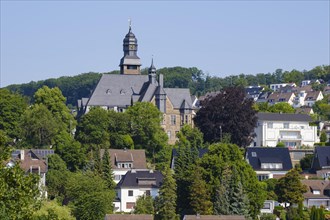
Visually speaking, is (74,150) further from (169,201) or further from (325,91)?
(325,91)

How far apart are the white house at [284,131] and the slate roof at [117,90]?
12534mm

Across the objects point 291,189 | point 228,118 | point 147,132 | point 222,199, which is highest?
point 228,118

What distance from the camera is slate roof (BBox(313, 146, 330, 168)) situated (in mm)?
75250

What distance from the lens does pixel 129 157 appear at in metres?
72.2

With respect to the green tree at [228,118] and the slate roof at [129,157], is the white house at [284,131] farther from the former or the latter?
the slate roof at [129,157]

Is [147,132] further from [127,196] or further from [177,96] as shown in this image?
[177,96]

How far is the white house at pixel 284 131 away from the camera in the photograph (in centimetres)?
8869

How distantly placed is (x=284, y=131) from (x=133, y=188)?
89.9 ft

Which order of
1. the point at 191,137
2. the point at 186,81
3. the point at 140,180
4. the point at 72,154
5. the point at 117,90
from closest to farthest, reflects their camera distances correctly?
the point at 140,180 → the point at 72,154 → the point at 191,137 → the point at 117,90 → the point at 186,81

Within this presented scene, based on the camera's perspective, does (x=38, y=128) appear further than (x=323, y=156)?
No

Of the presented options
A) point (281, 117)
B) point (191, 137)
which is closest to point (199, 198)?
A: point (191, 137)

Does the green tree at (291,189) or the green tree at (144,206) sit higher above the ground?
the green tree at (291,189)

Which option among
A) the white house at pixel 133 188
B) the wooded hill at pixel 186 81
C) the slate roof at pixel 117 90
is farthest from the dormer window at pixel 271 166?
the wooded hill at pixel 186 81

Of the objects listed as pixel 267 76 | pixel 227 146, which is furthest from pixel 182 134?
pixel 267 76
